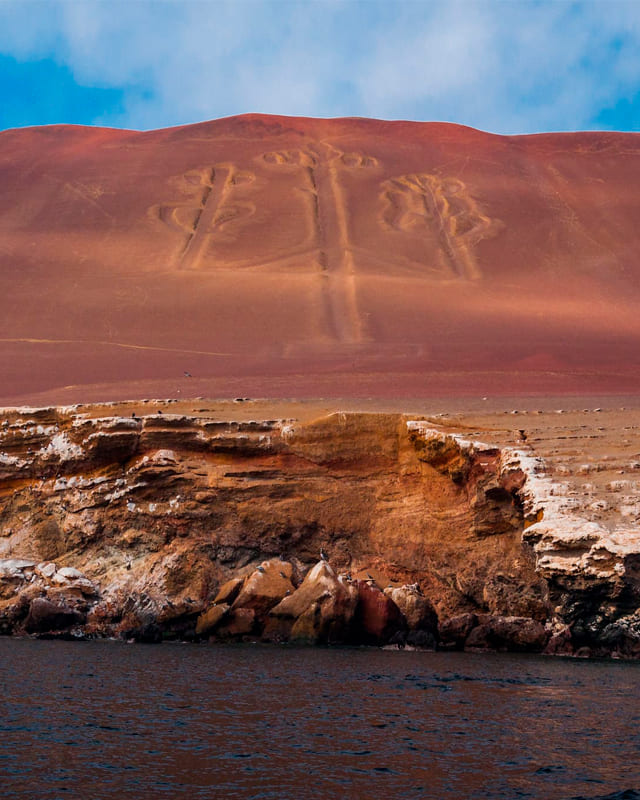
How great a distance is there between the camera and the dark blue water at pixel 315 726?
10.6 metres

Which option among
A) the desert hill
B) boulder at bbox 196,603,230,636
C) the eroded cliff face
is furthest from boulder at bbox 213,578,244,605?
the desert hill

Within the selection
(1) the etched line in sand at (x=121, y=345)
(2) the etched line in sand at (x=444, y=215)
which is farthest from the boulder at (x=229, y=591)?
(2) the etched line in sand at (x=444, y=215)

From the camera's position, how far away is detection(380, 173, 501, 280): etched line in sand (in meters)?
70.2

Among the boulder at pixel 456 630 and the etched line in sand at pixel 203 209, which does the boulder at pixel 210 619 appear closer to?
the boulder at pixel 456 630

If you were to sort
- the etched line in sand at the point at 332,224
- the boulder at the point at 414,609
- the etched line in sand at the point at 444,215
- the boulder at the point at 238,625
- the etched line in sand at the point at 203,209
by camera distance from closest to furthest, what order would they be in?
the boulder at the point at 414,609
the boulder at the point at 238,625
the etched line in sand at the point at 332,224
the etched line in sand at the point at 203,209
the etched line in sand at the point at 444,215

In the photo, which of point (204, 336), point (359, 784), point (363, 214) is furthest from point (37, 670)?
point (363, 214)

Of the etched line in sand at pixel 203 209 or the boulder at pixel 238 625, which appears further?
the etched line in sand at pixel 203 209

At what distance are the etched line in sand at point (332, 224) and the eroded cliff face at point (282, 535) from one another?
31451 millimetres

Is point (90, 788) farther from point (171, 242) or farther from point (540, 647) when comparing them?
point (171, 242)

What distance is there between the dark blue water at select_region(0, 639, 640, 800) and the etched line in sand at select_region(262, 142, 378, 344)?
3875 centimetres

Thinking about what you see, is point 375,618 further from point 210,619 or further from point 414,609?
point 210,619

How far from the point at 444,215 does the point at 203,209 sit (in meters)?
18.2

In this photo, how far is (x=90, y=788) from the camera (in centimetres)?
1029

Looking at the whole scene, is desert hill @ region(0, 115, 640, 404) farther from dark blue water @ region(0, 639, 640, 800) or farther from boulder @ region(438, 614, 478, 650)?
dark blue water @ region(0, 639, 640, 800)
